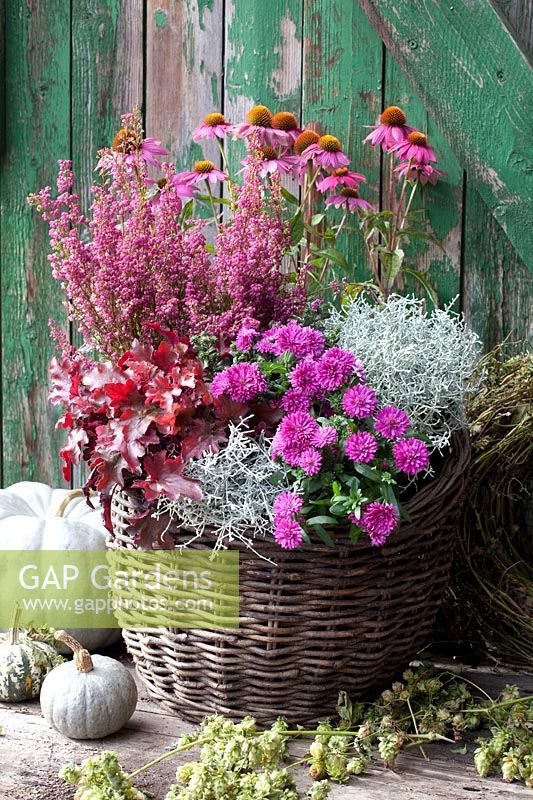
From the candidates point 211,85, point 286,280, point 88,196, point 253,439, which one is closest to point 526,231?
point 286,280

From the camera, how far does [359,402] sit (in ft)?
4.04

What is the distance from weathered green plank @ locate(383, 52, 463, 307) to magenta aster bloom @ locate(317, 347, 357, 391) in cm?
75

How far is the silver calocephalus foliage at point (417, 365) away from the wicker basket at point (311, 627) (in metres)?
0.06

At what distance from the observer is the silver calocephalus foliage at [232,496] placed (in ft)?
3.96

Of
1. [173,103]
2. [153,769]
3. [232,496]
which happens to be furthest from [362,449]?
[173,103]

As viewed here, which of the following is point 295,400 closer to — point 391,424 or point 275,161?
point 391,424

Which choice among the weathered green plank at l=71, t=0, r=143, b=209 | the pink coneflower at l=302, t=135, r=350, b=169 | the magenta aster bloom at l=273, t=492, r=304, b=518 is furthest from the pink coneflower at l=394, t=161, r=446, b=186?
the magenta aster bloom at l=273, t=492, r=304, b=518

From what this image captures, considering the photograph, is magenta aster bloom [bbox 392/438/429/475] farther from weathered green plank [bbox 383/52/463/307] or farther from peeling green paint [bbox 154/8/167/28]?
peeling green paint [bbox 154/8/167/28]

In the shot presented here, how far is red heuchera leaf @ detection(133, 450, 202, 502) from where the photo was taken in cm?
119

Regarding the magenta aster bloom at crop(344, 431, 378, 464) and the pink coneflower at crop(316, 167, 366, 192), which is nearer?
the magenta aster bloom at crop(344, 431, 378, 464)

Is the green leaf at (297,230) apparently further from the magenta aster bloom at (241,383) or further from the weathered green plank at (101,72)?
the weathered green plank at (101,72)

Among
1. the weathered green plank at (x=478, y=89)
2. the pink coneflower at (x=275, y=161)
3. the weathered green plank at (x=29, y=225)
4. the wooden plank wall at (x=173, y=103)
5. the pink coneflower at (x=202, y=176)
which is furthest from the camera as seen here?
the weathered green plank at (x=29, y=225)

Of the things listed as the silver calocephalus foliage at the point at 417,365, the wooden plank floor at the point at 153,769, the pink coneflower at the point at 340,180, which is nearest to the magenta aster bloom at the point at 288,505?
the silver calocephalus foliage at the point at 417,365

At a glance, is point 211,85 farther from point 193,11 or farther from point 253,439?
point 253,439
